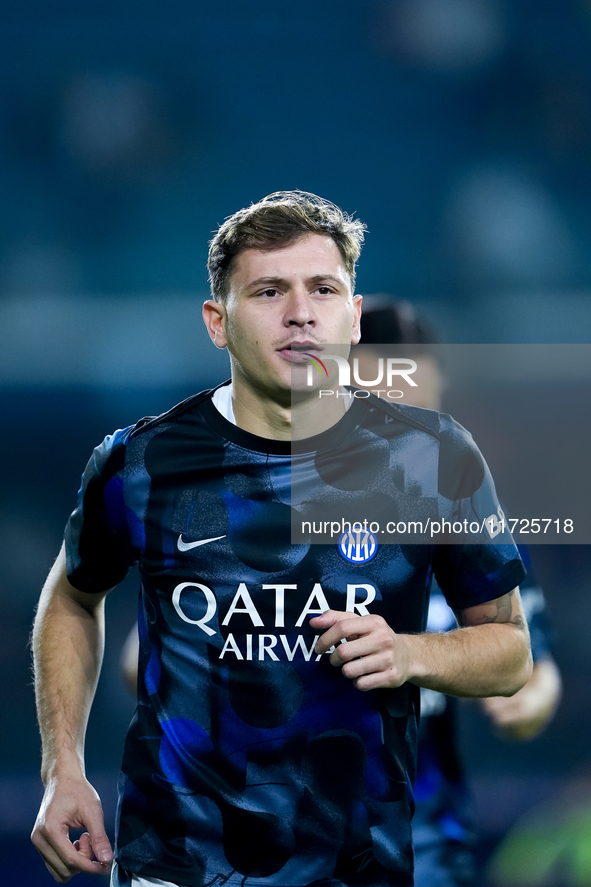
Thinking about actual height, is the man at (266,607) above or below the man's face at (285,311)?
below

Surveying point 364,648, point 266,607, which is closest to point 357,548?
point 266,607

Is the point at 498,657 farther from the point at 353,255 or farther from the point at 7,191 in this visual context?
the point at 7,191

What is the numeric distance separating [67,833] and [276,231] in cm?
103

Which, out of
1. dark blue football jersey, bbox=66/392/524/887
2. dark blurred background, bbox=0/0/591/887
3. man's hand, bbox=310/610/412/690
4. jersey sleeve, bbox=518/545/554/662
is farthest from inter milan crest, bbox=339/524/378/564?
dark blurred background, bbox=0/0/591/887

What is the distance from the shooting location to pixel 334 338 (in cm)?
133

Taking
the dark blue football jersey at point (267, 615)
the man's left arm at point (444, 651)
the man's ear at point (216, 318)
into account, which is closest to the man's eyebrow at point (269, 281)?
the man's ear at point (216, 318)

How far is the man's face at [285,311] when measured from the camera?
131cm

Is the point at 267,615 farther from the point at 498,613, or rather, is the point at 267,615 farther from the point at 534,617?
the point at 534,617

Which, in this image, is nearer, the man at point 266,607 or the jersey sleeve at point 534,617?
the man at point 266,607

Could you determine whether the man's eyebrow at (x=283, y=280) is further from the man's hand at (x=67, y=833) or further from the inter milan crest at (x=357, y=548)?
the man's hand at (x=67, y=833)

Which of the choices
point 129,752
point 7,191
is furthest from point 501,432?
point 7,191

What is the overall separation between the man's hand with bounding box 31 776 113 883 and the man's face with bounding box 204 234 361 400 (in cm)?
71

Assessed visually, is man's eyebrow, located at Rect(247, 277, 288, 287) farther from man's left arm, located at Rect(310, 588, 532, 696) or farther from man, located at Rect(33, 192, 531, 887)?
man's left arm, located at Rect(310, 588, 532, 696)

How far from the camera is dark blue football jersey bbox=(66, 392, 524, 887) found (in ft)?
3.96
